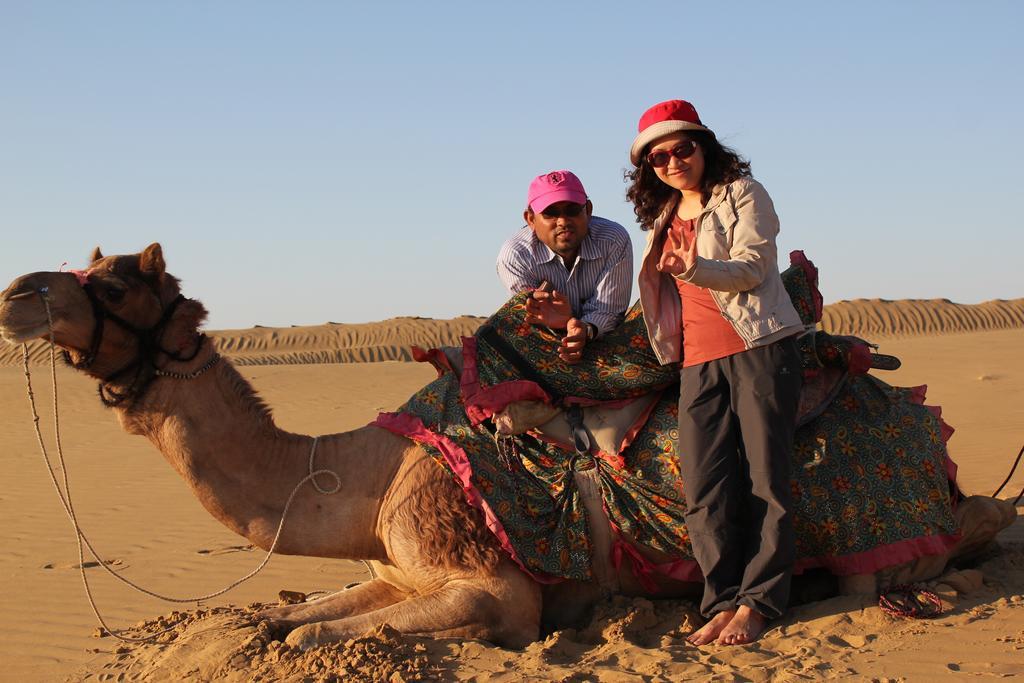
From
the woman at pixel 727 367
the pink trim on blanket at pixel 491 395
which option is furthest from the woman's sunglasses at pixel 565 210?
the pink trim on blanket at pixel 491 395

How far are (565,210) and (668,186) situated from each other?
52 cm

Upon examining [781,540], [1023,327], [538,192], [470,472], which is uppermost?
[1023,327]

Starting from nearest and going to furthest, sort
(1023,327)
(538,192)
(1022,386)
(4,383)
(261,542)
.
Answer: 1. (261,542)
2. (538,192)
3. (1022,386)
4. (4,383)
5. (1023,327)

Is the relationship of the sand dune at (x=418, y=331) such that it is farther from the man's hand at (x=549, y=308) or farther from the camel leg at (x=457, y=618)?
the camel leg at (x=457, y=618)

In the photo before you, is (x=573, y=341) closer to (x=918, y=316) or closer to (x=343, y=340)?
(x=918, y=316)

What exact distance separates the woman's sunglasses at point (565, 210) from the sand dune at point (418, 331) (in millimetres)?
34122

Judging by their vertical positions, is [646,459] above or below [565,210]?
below

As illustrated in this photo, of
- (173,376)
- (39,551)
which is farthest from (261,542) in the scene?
(39,551)

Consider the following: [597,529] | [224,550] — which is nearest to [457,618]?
[597,529]

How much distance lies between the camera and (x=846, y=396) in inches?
A: 204

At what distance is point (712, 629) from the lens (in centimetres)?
454

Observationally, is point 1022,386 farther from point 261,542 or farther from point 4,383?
point 4,383

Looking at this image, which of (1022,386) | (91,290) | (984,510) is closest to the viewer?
(91,290)

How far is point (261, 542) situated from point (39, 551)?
4.67 m
